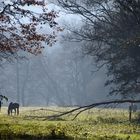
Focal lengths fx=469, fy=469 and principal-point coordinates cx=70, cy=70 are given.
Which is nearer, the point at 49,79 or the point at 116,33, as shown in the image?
the point at 116,33

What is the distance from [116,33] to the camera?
30891mm

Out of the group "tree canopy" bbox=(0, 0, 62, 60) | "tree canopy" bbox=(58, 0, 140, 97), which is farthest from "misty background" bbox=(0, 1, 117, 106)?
"tree canopy" bbox=(0, 0, 62, 60)

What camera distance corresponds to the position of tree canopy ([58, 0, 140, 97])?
2945 cm

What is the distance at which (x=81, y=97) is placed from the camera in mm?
97938

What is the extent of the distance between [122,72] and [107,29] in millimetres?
3134

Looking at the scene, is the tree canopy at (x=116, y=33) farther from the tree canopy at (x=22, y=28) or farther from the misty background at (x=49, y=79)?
the misty background at (x=49, y=79)

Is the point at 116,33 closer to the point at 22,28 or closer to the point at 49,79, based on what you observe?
the point at 22,28

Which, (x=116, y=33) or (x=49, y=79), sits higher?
(x=49, y=79)

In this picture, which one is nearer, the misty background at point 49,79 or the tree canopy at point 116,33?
the tree canopy at point 116,33

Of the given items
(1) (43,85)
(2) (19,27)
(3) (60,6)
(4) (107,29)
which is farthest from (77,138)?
(1) (43,85)

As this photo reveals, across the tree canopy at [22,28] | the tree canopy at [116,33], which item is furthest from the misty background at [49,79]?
the tree canopy at [22,28]

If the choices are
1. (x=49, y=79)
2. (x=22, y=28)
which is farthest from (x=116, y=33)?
(x=49, y=79)

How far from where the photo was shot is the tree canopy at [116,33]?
29.5m

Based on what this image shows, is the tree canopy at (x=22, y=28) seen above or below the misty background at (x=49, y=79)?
below
